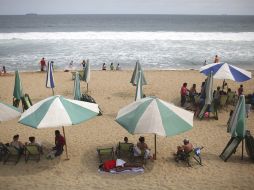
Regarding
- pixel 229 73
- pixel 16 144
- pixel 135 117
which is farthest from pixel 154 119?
pixel 229 73

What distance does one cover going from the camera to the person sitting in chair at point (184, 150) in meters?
8.42

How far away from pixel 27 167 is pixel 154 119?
161 inches

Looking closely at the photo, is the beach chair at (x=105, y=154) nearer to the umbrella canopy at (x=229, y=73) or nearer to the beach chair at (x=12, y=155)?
the beach chair at (x=12, y=155)

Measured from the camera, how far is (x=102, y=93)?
53.0 feet

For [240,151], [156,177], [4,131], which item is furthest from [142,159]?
[4,131]

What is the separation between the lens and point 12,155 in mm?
8766

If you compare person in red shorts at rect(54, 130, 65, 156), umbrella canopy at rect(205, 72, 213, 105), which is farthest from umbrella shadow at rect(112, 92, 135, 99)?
person in red shorts at rect(54, 130, 65, 156)

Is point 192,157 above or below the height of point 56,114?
below

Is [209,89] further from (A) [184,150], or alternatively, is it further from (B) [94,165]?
(B) [94,165]

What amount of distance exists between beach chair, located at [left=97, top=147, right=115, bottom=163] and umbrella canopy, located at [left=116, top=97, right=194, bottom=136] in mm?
1173

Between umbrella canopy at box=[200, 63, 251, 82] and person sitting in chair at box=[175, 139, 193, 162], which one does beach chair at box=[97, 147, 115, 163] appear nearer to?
person sitting in chair at box=[175, 139, 193, 162]

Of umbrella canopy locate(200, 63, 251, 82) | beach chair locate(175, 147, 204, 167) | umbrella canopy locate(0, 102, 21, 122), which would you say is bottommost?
beach chair locate(175, 147, 204, 167)

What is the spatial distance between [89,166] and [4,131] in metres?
4.55

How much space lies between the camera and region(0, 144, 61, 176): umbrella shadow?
8.05m
